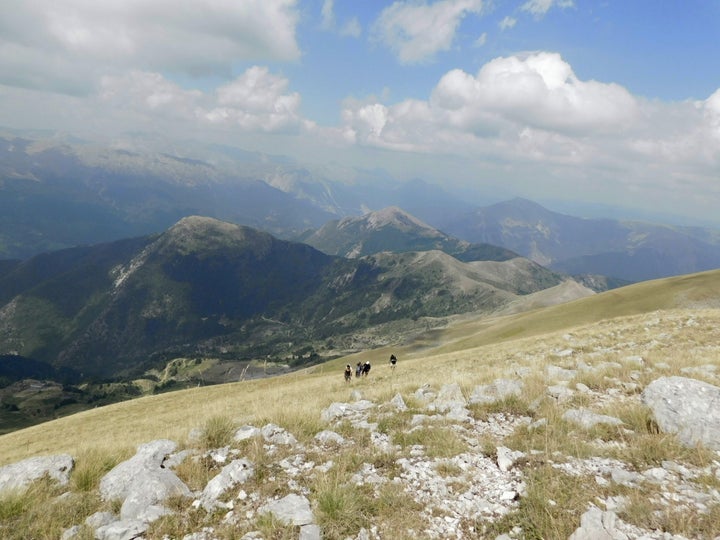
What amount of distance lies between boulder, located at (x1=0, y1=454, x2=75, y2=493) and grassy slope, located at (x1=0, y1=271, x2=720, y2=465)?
1.10m

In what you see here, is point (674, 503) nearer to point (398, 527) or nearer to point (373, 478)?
point (398, 527)

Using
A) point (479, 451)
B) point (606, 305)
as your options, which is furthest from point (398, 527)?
point (606, 305)

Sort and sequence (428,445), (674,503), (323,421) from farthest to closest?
(323,421), (428,445), (674,503)

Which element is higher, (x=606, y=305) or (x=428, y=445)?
(x=428, y=445)

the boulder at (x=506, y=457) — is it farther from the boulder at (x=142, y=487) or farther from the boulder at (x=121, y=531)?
the boulder at (x=121, y=531)

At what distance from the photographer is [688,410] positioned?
26.8 feet

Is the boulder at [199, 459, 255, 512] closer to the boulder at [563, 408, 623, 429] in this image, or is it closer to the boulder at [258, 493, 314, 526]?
the boulder at [258, 493, 314, 526]

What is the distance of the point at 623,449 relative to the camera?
7.62 metres

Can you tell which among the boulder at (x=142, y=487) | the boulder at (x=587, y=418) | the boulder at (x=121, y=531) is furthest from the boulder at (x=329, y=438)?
the boulder at (x=587, y=418)

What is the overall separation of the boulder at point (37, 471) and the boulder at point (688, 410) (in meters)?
12.8

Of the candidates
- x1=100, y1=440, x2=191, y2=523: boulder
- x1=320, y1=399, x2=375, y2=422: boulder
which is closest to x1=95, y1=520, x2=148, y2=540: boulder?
x1=100, y1=440, x2=191, y2=523: boulder

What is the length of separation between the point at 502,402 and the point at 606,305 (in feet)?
277

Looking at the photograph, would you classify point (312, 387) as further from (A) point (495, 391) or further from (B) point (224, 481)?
(B) point (224, 481)

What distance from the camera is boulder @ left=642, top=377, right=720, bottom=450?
771cm
